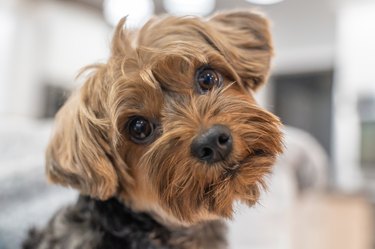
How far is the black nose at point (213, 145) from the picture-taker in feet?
3.56

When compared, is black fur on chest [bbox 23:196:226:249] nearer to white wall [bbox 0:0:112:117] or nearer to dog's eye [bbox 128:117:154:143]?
dog's eye [bbox 128:117:154:143]

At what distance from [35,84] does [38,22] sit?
0.77 meters

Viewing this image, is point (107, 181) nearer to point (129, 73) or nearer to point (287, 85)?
point (129, 73)

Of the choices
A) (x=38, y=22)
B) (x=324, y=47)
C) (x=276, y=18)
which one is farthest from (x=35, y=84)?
(x=324, y=47)

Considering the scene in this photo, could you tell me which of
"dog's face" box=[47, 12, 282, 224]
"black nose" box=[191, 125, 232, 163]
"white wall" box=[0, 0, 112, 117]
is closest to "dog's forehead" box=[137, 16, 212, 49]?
"dog's face" box=[47, 12, 282, 224]

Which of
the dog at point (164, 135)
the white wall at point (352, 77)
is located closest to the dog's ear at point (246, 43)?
the dog at point (164, 135)

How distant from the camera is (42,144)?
241cm

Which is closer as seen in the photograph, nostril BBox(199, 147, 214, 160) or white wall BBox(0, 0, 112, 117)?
nostril BBox(199, 147, 214, 160)

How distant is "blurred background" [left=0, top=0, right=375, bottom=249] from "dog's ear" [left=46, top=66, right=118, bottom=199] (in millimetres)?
145

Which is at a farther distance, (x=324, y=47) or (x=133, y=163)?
(x=324, y=47)

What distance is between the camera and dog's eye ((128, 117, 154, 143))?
3.98ft

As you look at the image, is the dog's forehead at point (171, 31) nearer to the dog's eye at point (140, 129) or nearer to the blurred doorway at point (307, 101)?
the dog's eye at point (140, 129)

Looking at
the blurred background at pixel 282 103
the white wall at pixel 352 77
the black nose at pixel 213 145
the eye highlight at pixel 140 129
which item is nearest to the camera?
the black nose at pixel 213 145

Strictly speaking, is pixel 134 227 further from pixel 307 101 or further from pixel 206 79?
pixel 307 101
